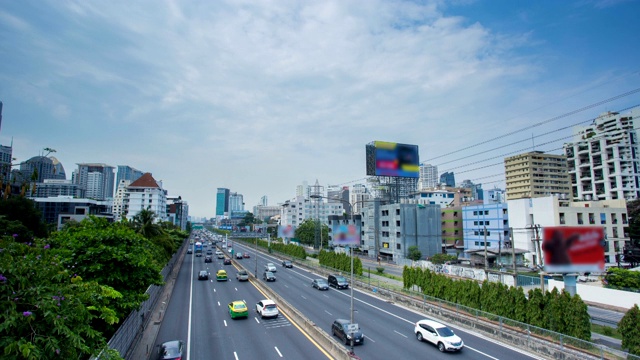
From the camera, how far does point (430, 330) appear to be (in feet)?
83.6

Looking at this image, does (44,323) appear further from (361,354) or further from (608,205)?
(608,205)

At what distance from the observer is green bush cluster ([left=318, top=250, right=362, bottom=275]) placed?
185ft

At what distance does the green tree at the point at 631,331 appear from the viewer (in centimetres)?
2161

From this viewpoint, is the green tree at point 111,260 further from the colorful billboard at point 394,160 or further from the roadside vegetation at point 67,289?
the colorful billboard at point 394,160

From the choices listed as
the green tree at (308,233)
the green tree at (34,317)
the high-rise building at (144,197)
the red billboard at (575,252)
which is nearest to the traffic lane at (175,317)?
the green tree at (34,317)

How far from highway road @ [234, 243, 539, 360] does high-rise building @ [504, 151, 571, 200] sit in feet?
423

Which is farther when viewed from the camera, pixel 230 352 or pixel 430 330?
pixel 430 330

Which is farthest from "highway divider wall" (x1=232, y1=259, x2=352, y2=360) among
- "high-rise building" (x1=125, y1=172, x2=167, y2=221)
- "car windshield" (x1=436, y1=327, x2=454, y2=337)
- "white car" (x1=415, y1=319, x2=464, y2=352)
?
"high-rise building" (x1=125, y1=172, x2=167, y2=221)

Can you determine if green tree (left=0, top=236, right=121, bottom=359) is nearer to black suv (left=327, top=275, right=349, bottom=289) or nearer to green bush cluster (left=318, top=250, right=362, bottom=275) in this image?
black suv (left=327, top=275, right=349, bottom=289)

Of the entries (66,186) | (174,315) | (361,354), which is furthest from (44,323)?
(66,186)

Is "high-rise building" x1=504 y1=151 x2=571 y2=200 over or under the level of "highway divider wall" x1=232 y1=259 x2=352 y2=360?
over

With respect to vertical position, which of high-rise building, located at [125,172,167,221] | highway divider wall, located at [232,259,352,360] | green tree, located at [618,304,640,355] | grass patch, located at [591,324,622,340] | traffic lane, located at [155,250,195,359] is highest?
high-rise building, located at [125,172,167,221]

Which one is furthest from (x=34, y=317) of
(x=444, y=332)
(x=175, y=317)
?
(x=175, y=317)

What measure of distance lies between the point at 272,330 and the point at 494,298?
1901 centimetres
